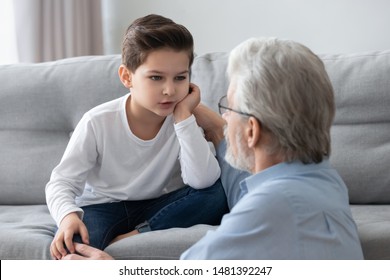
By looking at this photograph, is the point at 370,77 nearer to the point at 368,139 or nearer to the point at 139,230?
the point at 368,139

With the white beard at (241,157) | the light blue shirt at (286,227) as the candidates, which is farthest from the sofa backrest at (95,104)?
the light blue shirt at (286,227)

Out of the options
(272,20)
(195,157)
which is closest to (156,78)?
(195,157)

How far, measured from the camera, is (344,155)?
241 cm

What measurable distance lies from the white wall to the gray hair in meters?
1.79

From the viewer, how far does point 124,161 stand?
2.21 m

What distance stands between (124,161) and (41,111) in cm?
60

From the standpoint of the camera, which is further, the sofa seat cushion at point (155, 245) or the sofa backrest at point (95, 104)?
the sofa backrest at point (95, 104)

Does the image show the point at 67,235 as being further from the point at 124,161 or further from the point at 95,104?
the point at 95,104

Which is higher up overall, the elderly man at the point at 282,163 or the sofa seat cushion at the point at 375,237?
the elderly man at the point at 282,163

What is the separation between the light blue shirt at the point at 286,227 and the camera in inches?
51.2

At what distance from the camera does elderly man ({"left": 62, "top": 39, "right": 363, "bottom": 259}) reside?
51.5 inches

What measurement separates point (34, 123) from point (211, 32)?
1099 millimetres

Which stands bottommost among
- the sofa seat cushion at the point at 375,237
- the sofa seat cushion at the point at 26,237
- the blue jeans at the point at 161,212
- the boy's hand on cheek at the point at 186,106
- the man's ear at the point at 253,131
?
the sofa seat cushion at the point at 26,237

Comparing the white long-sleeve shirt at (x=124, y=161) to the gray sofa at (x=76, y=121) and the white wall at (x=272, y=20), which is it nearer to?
the gray sofa at (x=76, y=121)
